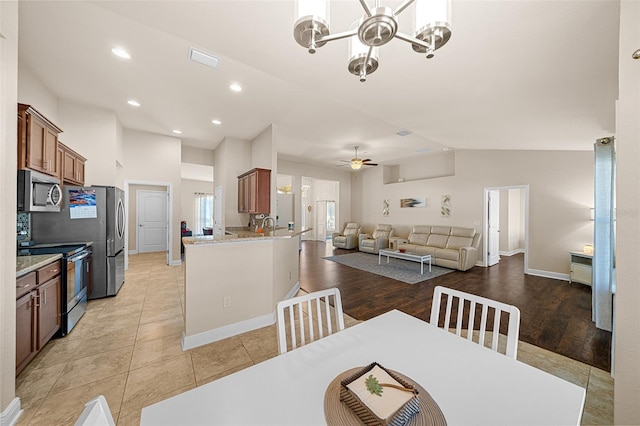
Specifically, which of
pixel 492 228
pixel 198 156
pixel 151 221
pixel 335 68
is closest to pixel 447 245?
pixel 492 228

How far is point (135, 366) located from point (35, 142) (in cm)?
240

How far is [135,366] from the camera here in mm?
2117

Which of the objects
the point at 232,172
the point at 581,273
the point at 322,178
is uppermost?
the point at 322,178

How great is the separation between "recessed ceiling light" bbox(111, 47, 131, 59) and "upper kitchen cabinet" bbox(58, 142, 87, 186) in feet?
4.64

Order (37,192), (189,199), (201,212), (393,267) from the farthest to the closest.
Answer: (201,212) < (189,199) < (393,267) < (37,192)

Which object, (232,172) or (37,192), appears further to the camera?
(232,172)

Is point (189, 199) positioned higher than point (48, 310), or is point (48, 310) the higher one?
point (189, 199)

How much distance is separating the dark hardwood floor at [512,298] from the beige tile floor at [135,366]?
383 mm

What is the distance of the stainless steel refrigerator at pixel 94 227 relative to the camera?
124 inches

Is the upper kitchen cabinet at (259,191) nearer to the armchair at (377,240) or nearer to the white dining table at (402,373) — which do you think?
the white dining table at (402,373)

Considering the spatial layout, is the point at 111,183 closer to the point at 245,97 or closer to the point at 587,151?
the point at 245,97

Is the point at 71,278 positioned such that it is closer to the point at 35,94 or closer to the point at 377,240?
the point at 35,94

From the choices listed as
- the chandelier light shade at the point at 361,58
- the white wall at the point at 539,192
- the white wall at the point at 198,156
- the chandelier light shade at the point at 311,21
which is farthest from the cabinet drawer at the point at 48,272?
the white wall at the point at 539,192

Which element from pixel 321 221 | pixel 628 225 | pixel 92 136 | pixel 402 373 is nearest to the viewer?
pixel 402 373
